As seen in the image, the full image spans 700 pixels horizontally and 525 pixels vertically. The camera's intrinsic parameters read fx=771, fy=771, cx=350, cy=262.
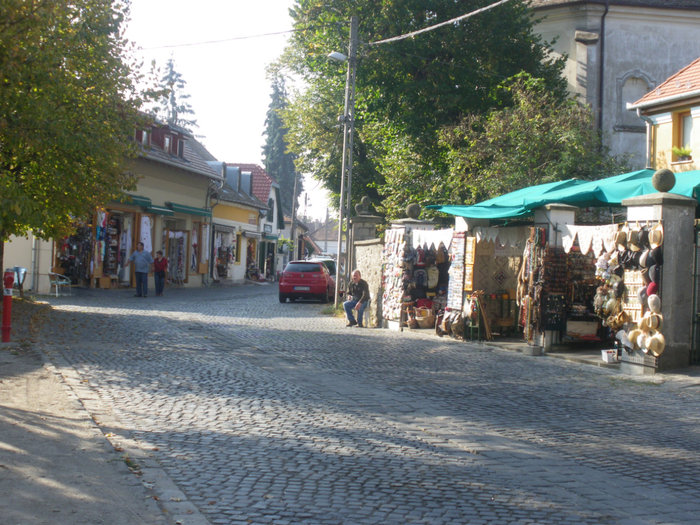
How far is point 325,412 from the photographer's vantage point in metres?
8.36

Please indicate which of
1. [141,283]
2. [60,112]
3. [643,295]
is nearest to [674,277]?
[643,295]

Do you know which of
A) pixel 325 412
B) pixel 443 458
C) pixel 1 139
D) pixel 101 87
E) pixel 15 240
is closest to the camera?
pixel 443 458

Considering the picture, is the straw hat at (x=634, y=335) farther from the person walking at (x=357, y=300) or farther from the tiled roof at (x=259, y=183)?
the tiled roof at (x=259, y=183)

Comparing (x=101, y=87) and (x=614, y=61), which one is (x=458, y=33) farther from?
(x=101, y=87)

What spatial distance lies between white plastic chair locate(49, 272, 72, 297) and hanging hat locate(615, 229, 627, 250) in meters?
18.2

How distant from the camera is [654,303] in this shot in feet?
39.6

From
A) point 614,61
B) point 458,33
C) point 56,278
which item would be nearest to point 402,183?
point 458,33

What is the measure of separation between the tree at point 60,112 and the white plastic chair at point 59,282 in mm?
6017

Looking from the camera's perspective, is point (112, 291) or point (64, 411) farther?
point (112, 291)

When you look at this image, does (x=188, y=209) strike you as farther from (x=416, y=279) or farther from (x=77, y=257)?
(x=416, y=279)

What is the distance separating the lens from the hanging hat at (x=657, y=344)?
1203cm

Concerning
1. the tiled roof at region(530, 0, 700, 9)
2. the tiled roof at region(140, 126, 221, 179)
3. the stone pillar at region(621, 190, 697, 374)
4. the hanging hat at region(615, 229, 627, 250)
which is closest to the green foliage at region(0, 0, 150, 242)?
the hanging hat at region(615, 229, 627, 250)

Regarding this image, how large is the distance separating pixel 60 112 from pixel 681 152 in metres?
16.9

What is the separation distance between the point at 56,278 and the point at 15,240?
2028mm
